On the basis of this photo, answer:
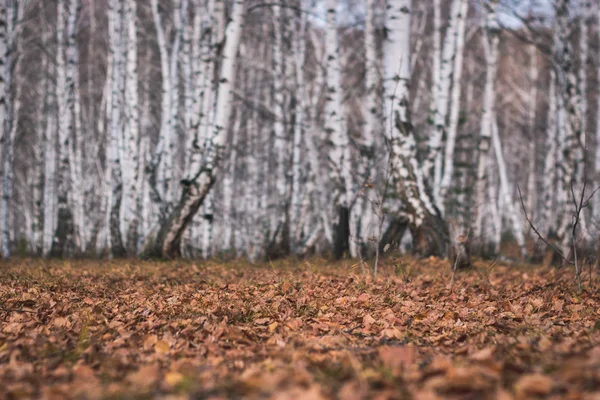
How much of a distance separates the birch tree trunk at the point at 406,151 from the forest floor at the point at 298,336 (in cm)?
159

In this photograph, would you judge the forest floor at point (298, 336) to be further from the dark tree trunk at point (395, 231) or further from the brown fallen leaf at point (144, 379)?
the dark tree trunk at point (395, 231)

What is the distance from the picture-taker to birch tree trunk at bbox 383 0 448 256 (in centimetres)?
838

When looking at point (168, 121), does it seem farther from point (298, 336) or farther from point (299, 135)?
point (298, 336)

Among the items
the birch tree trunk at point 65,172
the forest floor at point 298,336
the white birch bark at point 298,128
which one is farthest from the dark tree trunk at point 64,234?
the forest floor at point 298,336

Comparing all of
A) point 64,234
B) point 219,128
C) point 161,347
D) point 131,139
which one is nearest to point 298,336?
point 161,347

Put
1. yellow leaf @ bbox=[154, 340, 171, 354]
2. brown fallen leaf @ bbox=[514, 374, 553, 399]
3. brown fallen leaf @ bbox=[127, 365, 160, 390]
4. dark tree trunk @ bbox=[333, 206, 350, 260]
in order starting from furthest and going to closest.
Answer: dark tree trunk @ bbox=[333, 206, 350, 260], yellow leaf @ bbox=[154, 340, 171, 354], brown fallen leaf @ bbox=[127, 365, 160, 390], brown fallen leaf @ bbox=[514, 374, 553, 399]

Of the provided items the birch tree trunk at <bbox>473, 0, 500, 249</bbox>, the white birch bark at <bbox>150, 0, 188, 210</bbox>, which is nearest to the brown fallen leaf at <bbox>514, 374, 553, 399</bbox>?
the birch tree trunk at <bbox>473, 0, 500, 249</bbox>

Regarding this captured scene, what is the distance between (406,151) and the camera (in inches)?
337

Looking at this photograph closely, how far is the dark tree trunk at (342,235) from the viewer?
32.3ft

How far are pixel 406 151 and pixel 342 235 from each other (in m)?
2.01

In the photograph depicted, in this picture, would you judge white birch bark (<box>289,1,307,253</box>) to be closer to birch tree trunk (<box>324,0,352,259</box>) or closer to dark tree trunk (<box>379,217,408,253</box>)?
birch tree trunk (<box>324,0,352,259</box>)

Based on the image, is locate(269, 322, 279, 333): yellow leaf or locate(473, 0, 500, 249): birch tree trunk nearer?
locate(269, 322, 279, 333): yellow leaf

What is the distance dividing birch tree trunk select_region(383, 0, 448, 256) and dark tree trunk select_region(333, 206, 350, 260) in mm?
1401

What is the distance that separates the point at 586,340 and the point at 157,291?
3810 millimetres
